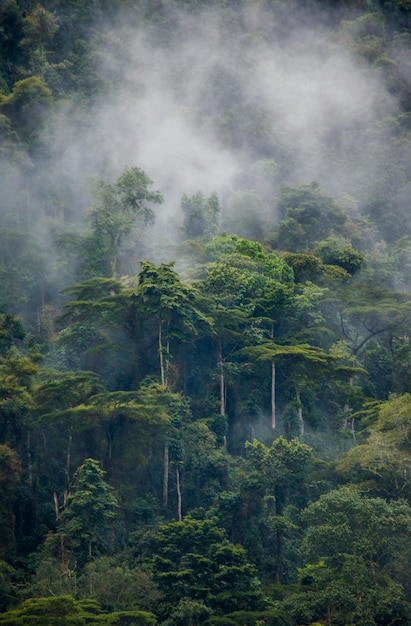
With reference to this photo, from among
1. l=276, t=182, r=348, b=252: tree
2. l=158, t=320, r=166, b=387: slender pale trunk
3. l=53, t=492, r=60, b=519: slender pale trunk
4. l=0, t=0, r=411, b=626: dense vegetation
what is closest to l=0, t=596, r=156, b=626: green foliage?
l=0, t=0, r=411, b=626: dense vegetation

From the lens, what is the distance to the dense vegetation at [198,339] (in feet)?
76.3

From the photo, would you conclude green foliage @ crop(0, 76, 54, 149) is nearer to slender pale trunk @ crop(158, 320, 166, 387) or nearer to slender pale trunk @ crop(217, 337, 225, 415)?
slender pale trunk @ crop(217, 337, 225, 415)

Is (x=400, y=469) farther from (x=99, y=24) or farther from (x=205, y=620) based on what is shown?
(x=99, y=24)

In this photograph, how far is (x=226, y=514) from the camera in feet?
89.5

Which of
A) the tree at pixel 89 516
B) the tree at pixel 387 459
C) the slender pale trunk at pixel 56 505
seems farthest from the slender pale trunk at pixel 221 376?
the slender pale trunk at pixel 56 505

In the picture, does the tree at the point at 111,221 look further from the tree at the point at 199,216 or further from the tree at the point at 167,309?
the tree at the point at 167,309

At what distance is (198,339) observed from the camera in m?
33.0

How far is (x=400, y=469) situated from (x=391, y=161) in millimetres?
32729

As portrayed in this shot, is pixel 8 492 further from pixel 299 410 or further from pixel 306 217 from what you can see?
pixel 306 217

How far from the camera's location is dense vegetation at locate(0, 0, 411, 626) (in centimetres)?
2325

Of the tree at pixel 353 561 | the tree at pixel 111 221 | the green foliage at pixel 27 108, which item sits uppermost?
the green foliage at pixel 27 108

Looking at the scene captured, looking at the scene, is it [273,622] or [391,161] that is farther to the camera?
[391,161]

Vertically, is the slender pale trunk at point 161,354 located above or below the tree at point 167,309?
below

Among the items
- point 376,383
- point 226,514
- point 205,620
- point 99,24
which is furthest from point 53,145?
point 205,620
